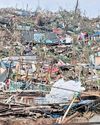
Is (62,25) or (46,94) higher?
(62,25)

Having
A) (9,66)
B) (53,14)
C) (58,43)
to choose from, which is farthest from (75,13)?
(9,66)

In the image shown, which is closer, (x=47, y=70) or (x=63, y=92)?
(x=63, y=92)

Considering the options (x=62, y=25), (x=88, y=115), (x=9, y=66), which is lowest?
(x=88, y=115)

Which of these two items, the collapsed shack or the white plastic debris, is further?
the white plastic debris

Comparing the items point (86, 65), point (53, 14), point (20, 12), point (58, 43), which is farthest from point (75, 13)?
point (86, 65)

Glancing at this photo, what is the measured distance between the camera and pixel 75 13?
64.9ft

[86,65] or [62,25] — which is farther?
[62,25]

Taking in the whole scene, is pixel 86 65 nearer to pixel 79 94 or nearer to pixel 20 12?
pixel 79 94

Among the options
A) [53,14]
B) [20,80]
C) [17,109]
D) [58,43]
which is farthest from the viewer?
[53,14]

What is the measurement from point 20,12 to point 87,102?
12.6 meters

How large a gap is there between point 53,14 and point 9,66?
333 inches

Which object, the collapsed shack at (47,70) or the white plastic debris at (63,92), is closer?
the collapsed shack at (47,70)

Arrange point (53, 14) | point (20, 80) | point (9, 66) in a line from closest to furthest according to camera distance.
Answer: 1. point (20, 80)
2. point (9, 66)
3. point (53, 14)

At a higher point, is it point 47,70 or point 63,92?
point 47,70
